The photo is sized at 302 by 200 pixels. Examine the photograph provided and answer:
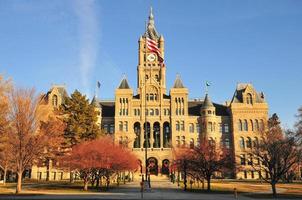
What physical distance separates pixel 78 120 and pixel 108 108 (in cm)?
4004

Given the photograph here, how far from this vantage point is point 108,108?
9750cm

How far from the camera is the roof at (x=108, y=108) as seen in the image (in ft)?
309

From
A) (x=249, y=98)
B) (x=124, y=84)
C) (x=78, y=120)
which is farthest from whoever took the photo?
(x=124, y=84)

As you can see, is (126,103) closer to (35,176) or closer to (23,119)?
(35,176)

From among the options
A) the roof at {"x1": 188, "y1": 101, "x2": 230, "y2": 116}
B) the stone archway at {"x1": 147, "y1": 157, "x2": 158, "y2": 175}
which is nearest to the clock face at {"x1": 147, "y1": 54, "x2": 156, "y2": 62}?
the roof at {"x1": 188, "y1": 101, "x2": 230, "y2": 116}

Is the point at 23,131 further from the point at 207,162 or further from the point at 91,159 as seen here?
the point at 207,162

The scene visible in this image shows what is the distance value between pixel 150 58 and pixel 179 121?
2384 centimetres

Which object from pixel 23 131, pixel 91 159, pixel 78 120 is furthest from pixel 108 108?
pixel 23 131

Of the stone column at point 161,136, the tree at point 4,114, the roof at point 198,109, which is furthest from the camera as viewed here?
the roof at point 198,109

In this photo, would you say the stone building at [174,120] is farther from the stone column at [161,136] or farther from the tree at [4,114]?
the tree at [4,114]

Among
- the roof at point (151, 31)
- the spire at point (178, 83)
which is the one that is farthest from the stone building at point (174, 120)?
the roof at point (151, 31)

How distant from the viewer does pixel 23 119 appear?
118 ft

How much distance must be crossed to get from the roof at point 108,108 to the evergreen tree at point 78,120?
34273 millimetres

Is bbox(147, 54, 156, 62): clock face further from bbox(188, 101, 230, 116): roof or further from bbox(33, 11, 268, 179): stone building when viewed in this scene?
bbox(188, 101, 230, 116): roof
